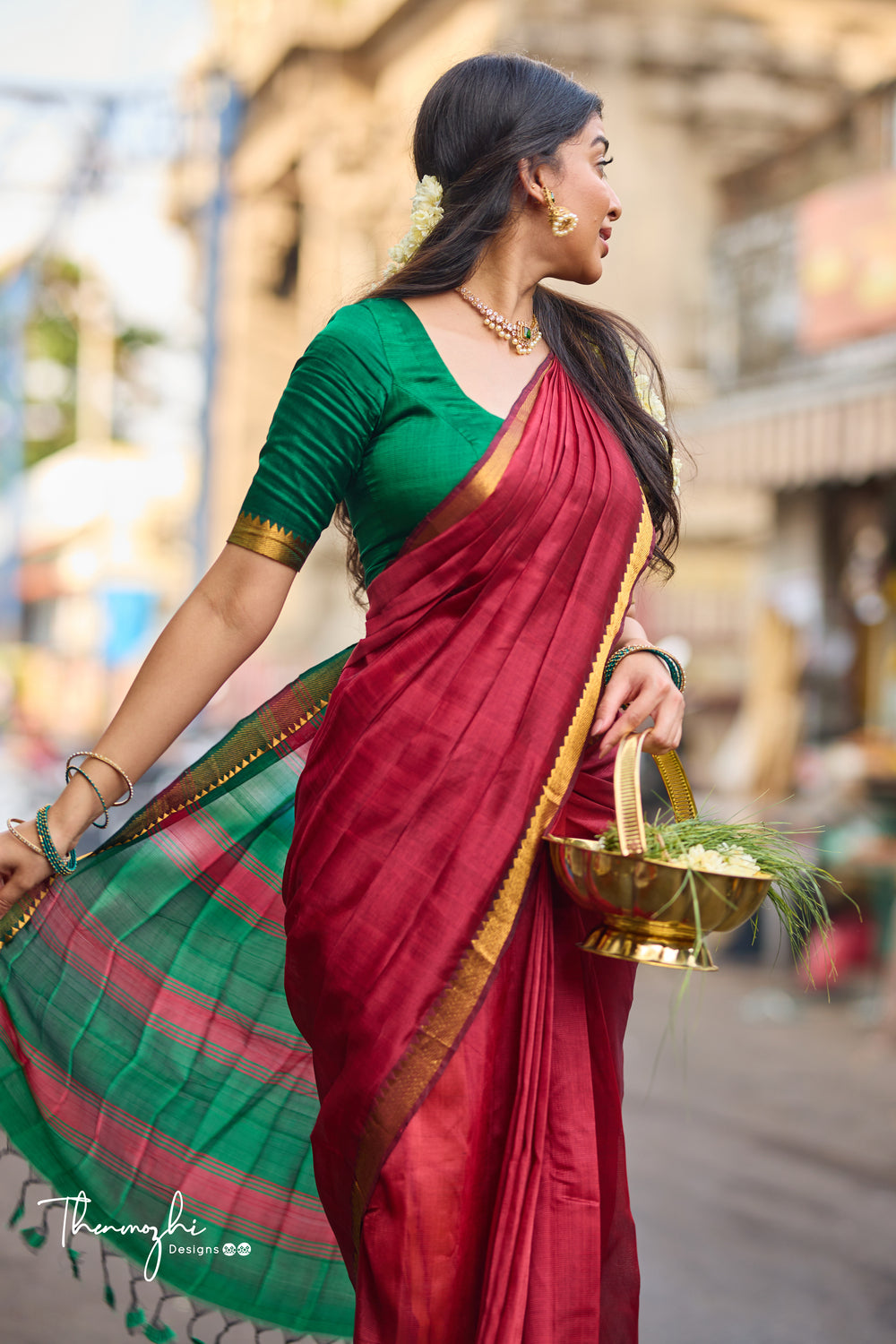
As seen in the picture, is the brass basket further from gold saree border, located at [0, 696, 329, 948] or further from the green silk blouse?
gold saree border, located at [0, 696, 329, 948]

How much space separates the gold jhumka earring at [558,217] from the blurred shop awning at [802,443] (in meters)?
5.79

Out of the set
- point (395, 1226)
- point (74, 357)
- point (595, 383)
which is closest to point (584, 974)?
point (395, 1226)

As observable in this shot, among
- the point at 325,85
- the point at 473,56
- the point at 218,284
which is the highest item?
the point at 325,85

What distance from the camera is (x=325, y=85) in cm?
1366

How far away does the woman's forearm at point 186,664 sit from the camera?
65.6 inches

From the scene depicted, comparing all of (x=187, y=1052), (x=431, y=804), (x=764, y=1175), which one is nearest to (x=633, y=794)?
(x=431, y=804)

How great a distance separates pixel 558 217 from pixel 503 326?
0.15 m

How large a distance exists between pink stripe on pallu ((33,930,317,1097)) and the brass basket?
2.16ft

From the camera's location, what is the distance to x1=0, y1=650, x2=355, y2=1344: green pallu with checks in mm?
1933

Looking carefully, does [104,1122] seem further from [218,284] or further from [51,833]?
[218,284]

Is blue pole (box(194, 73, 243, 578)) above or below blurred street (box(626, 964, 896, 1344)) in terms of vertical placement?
above

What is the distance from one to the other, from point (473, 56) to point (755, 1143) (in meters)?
3.65

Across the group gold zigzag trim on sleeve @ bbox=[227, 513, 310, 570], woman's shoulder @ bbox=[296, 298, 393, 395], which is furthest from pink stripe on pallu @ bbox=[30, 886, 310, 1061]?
woman's shoulder @ bbox=[296, 298, 393, 395]

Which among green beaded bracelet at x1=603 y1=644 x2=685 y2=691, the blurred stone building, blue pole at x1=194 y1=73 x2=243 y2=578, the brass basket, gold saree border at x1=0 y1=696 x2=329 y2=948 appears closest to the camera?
the brass basket
